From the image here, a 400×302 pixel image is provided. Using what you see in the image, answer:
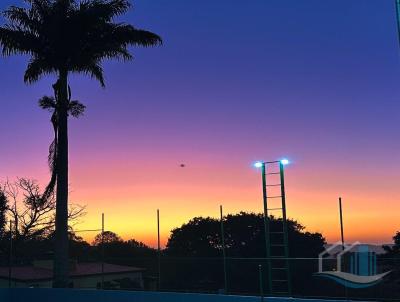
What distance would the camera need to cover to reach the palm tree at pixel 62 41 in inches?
838

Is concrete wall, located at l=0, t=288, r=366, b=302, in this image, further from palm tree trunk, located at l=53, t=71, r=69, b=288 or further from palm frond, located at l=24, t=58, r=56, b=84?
palm frond, located at l=24, t=58, r=56, b=84

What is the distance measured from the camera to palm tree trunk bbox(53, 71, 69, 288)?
2123 cm

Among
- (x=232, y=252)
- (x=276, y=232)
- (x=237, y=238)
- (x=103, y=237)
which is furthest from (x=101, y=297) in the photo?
(x=237, y=238)

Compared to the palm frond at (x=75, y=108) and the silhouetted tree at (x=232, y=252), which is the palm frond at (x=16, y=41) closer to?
the palm frond at (x=75, y=108)

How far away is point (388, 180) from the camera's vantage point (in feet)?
86.6

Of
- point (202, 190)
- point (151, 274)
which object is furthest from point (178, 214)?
point (151, 274)

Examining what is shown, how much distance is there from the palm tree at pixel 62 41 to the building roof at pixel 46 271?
32.9 ft

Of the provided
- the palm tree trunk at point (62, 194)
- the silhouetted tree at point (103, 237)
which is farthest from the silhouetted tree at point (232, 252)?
the palm tree trunk at point (62, 194)

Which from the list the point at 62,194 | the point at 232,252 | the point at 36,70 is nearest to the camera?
the point at 62,194

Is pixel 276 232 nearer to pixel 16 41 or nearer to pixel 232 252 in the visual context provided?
pixel 16 41

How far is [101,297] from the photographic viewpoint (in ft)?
58.4

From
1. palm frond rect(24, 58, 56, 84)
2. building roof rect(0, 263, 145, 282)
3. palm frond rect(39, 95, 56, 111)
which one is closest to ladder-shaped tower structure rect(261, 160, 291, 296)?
palm frond rect(39, 95, 56, 111)

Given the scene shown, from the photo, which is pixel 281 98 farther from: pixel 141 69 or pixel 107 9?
pixel 107 9

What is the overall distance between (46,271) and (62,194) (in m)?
18.4
